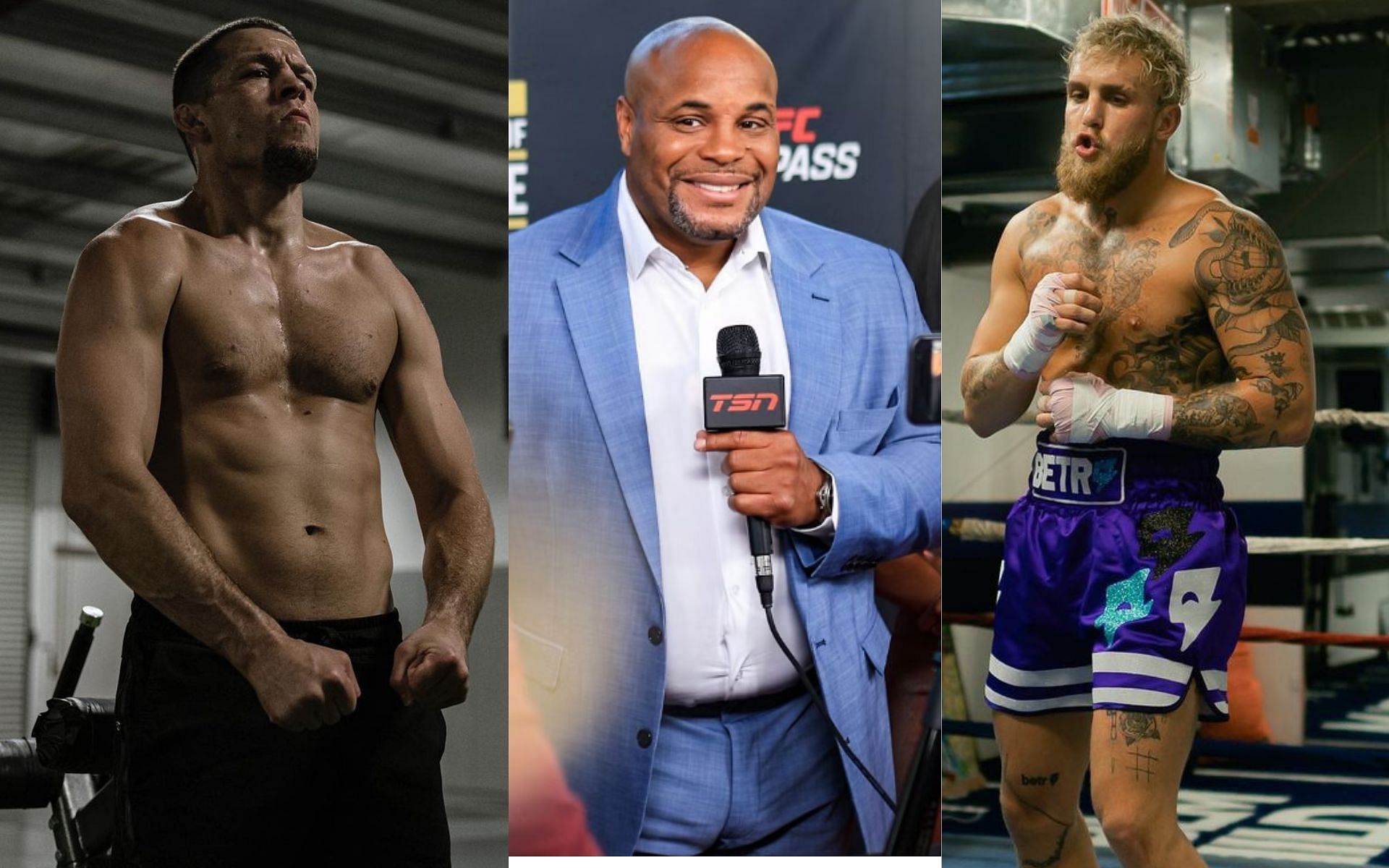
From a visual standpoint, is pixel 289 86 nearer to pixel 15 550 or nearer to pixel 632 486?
pixel 15 550

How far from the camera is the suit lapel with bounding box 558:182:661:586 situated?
13.7ft

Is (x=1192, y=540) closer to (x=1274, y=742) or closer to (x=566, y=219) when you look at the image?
(x=1274, y=742)

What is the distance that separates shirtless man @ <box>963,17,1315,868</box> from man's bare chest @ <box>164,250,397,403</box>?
145 cm

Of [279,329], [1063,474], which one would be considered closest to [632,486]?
[1063,474]

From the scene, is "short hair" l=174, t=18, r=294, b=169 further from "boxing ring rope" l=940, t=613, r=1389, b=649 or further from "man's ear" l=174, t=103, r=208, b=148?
"boxing ring rope" l=940, t=613, r=1389, b=649

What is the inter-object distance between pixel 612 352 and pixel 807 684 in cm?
105

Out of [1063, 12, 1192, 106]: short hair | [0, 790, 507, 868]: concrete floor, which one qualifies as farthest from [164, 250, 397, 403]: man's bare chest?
[1063, 12, 1192, 106]: short hair

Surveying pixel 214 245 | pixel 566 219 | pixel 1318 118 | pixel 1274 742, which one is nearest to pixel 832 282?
pixel 566 219

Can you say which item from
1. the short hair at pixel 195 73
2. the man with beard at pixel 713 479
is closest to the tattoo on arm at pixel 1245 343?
the man with beard at pixel 713 479

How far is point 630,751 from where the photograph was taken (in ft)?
13.9

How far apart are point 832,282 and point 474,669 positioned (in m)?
1.77

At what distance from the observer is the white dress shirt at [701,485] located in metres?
4.15

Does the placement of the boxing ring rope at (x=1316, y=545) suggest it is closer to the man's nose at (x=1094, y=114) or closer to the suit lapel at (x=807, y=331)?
the man's nose at (x=1094, y=114)

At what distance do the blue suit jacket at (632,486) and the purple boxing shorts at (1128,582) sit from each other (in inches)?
30.3
